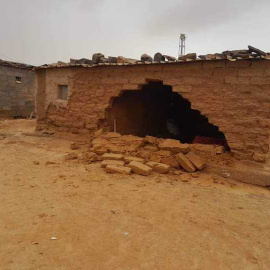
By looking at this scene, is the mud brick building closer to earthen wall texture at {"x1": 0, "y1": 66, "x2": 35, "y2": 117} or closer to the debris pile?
earthen wall texture at {"x1": 0, "y1": 66, "x2": 35, "y2": 117}

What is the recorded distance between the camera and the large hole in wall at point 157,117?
8.68 meters

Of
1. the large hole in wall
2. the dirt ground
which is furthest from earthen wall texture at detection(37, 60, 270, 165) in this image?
the dirt ground

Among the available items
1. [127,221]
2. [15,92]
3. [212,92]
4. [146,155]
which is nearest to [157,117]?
[146,155]

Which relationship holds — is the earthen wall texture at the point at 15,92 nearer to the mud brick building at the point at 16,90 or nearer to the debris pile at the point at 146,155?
the mud brick building at the point at 16,90

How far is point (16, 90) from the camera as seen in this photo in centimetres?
1585

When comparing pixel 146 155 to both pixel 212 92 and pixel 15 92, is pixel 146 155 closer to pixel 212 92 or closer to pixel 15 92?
pixel 212 92

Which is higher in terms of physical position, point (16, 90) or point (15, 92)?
point (16, 90)

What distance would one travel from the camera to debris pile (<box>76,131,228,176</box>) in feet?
19.8

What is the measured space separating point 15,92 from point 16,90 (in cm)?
13

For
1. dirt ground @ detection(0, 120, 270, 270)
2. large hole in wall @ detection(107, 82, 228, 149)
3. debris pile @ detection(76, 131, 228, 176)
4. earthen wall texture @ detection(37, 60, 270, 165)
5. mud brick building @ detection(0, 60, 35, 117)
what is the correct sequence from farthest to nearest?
mud brick building @ detection(0, 60, 35, 117)
large hole in wall @ detection(107, 82, 228, 149)
debris pile @ detection(76, 131, 228, 176)
earthen wall texture @ detection(37, 60, 270, 165)
dirt ground @ detection(0, 120, 270, 270)

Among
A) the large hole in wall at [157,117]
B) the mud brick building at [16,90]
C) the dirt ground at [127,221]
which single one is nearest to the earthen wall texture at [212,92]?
the large hole in wall at [157,117]

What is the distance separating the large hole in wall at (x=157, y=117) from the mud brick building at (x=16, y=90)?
30.8ft

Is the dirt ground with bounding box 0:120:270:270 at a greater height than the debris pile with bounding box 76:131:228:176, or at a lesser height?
lesser

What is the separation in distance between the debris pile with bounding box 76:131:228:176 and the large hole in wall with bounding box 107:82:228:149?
107 centimetres
